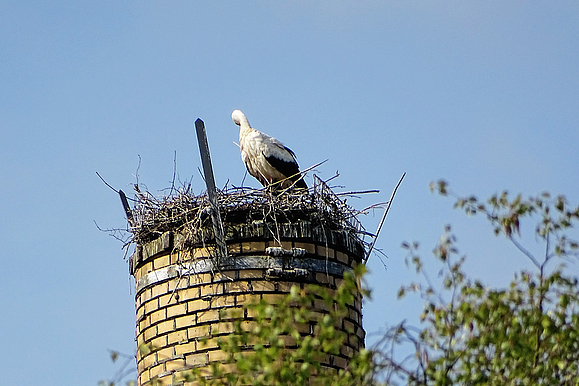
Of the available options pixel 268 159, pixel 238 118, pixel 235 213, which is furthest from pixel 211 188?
pixel 238 118

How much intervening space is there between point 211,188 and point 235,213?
0.34 m

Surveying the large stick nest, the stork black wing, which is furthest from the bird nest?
the stork black wing

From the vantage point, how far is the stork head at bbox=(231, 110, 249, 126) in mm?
15459

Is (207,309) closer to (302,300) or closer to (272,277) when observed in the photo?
(272,277)

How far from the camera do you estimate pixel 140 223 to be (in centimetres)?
1221

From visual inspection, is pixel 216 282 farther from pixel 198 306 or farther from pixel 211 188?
pixel 211 188

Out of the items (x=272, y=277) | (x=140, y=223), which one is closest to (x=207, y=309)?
(x=272, y=277)

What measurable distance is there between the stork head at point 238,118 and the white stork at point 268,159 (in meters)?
0.38

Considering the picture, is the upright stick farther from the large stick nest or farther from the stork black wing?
the stork black wing

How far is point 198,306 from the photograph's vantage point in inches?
440

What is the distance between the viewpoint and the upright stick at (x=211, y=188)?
37.3 ft

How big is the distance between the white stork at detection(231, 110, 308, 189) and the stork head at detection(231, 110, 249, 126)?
0.38 m

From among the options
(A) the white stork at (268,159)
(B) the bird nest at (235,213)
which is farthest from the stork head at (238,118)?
(B) the bird nest at (235,213)

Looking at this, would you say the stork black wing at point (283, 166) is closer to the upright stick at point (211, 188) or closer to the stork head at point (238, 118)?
the stork head at point (238, 118)
